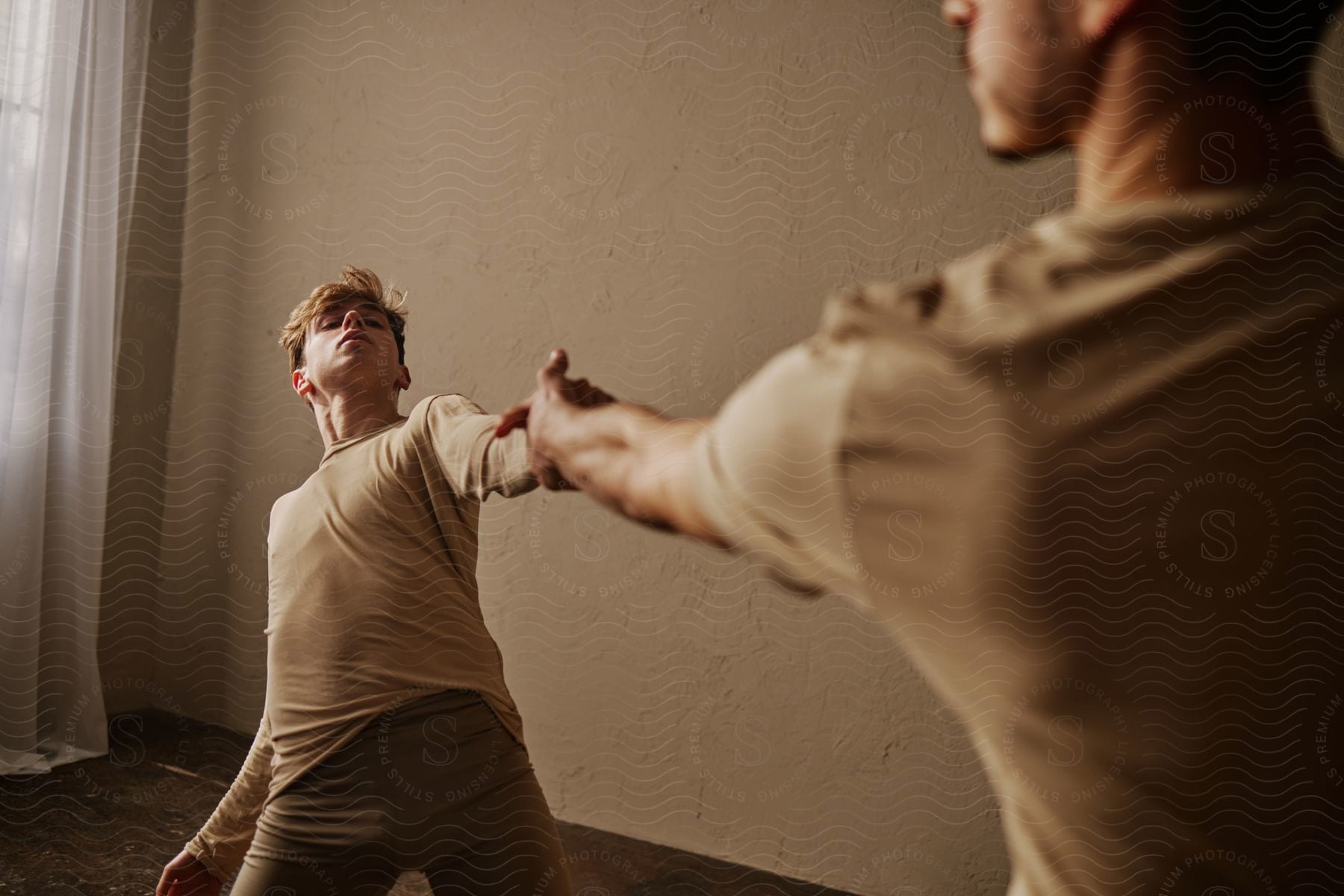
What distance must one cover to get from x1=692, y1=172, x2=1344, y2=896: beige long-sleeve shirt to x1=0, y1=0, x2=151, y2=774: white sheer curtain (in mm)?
1558

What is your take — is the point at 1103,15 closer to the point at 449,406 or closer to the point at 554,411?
the point at 554,411

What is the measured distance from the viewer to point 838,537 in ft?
0.96

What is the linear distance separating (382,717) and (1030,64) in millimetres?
743

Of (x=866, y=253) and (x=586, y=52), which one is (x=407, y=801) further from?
(x=586, y=52)

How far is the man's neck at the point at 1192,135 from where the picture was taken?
32 cm

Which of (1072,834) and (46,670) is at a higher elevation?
(1072,834)

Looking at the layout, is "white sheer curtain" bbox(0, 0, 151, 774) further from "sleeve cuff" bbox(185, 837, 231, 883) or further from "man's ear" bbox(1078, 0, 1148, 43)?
"man's ear" bbox(1078, 0, 1148, 43)

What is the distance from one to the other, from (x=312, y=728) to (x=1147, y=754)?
2.48 feet

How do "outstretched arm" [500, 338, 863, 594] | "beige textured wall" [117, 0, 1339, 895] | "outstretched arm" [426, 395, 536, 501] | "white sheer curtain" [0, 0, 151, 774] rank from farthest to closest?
1. "white sheer curtain" [0, 0, 151, 774]
2. "beige textured wall" [117, 0, 1339, 895]
3. "outstretched arm" [426, 395, 536, 501]
4. "outstretched arm" [500, 338, 863, 594]

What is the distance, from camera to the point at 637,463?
393 millimetres

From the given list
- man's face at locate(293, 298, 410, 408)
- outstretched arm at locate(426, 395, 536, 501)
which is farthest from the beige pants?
man's face at locate(293, 298, 410, 408)

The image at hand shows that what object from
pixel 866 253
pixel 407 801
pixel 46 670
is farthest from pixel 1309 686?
pixel 46 670

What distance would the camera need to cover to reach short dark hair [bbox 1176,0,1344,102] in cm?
33

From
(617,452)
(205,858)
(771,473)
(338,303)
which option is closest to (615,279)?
(338,303)
